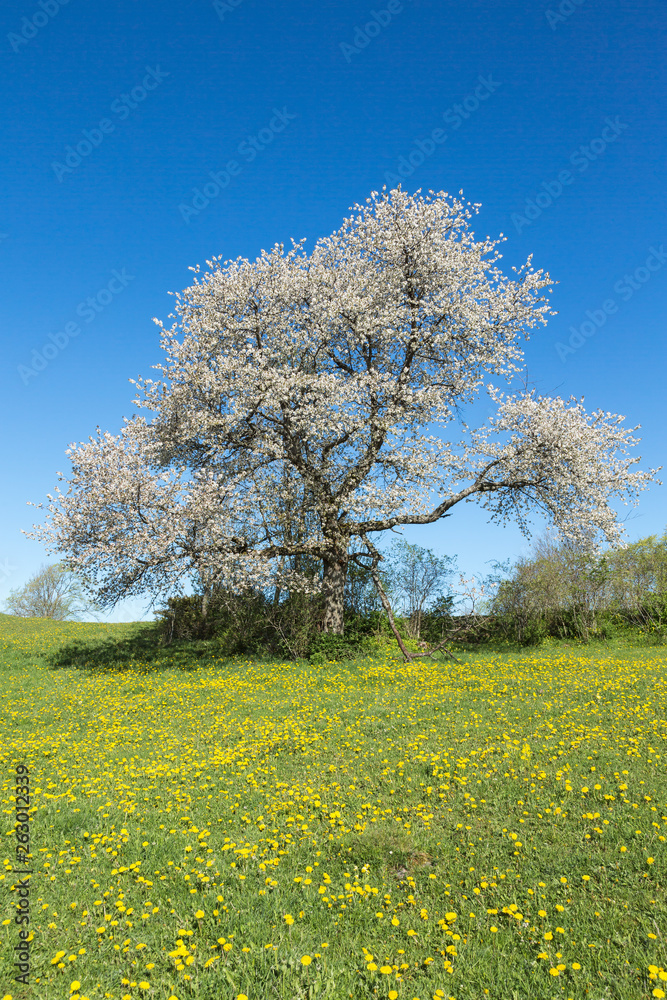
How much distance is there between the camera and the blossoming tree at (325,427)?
823 inches

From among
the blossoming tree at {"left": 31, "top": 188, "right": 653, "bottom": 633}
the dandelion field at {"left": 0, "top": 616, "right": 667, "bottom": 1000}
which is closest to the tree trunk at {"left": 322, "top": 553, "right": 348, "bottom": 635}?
the blossoming tree at {"left": 31, "top": 188, "right": 653, "bottom": 633}

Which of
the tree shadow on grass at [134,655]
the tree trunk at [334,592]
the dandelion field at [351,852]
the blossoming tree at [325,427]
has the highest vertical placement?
the blossoming tree at [325,427]

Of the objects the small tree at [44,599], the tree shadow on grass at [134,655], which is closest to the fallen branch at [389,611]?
the tree shadow on grass at [134,655]

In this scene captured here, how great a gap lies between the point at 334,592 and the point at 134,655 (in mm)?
8880

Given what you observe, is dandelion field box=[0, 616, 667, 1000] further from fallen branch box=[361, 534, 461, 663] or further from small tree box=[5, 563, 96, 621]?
small tree box=[5, 563, 96, 621]

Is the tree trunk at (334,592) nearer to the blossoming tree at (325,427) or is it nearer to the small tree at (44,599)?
the blossoming tree at (325,427)

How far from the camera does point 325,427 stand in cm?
2092

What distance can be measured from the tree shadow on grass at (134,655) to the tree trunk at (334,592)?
4.54 m

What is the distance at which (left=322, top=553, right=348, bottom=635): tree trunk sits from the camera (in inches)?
918

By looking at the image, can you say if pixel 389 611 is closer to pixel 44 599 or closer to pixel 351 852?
pixel 351 852

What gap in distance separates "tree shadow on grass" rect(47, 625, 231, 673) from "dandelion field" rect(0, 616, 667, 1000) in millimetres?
8052

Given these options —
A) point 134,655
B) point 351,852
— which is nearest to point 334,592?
point 134,655

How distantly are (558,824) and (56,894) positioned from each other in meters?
6.01

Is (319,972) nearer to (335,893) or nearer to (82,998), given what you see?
(335,893)
